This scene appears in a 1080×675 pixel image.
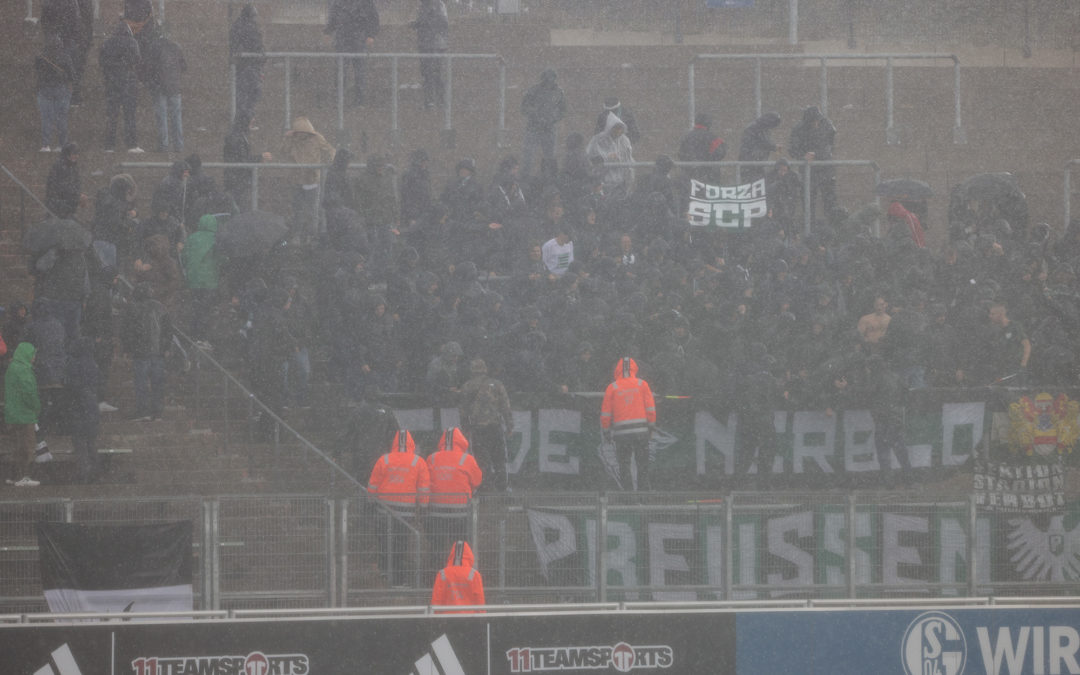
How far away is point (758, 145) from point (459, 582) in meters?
9.64

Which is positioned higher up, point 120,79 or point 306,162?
point 120,79

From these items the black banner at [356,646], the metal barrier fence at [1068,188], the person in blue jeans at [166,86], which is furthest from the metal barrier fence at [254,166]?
the metal barrier fence at [1068,188]

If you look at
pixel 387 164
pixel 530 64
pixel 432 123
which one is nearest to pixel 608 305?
pixel 387 164

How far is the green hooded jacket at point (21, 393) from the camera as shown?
16.0 m

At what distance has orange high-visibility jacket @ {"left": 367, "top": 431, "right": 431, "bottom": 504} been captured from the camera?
49.0 ft

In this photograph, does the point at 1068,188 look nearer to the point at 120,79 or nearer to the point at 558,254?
the point at 558,254

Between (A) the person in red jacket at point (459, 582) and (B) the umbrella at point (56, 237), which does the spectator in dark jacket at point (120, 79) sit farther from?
(A) the person in red jacket at point (459, 582)

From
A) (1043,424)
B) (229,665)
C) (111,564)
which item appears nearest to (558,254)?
(1043,424)

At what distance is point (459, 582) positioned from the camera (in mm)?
13336

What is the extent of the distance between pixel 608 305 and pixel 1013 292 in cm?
470

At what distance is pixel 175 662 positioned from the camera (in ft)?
40.3

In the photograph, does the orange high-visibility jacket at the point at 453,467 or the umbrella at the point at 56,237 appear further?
the umbrella at the point at 56,237

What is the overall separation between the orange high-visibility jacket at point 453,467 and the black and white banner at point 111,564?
2.61 metres

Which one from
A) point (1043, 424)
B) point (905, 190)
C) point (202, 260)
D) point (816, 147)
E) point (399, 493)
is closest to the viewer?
point (399, 493)
